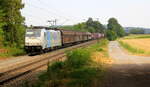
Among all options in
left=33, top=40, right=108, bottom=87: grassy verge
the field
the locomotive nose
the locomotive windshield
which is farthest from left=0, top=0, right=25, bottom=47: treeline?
left=33, top=40, right=108, bottom=87: grassy verge

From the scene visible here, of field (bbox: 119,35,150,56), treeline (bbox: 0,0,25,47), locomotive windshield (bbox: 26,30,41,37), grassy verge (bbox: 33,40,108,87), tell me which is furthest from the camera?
treeline (bbox: 0,0,25,47)

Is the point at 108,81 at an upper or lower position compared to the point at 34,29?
lower

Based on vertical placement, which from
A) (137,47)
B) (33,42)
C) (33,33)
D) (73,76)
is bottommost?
(137,47)

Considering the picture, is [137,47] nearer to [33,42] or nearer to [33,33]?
[33,33]

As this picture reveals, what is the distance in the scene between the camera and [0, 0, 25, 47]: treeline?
3784 cm

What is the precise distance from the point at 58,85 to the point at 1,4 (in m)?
30.3

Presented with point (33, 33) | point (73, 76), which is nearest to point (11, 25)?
point (33, 33)

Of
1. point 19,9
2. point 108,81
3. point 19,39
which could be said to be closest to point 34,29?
point 19,39

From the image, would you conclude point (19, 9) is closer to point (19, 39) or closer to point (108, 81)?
point (19, 39)

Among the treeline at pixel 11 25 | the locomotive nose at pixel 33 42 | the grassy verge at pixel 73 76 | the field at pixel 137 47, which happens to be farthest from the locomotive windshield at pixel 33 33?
the grassy verge at pixel 73 76

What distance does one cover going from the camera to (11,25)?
126 feet

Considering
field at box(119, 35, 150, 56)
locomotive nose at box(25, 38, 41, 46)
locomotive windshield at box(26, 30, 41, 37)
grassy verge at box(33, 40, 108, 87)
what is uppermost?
locomotive windshield at box(26, 30, 41, 37)

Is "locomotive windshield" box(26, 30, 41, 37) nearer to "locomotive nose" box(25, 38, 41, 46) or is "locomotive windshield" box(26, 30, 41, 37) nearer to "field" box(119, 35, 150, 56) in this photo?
"locomotive nose" box(25, 38, 41, 46)

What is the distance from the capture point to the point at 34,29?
3247 centimetres
